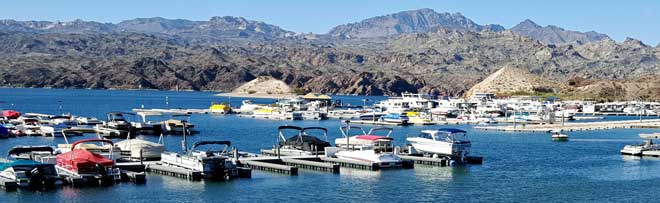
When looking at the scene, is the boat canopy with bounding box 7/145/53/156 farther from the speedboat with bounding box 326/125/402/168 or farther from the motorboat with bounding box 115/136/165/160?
the speedboat with bounding box 326/125/402/168

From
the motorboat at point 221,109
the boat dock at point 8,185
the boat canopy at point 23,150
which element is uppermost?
the motorboat at point 221,109

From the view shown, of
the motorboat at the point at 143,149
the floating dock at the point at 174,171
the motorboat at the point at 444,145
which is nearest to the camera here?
the floating dock at the point at 174,171

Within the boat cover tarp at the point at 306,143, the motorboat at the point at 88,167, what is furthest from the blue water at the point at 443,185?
the boat cover tarp at the point at 306,143

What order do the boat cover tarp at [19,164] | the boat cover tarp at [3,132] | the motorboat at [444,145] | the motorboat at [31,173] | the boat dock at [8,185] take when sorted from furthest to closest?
1. the boat cover tarp at [3,132]
2. the motorboat at [444,145]
3. the boat cover tarp at [19,164]
4. the motorboat at [31,173]
5. the boat dock at [8,185]

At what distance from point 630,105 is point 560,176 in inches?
5018

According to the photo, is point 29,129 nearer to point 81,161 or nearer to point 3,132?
point 3,132

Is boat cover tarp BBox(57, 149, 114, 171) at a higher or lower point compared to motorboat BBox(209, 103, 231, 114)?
lower

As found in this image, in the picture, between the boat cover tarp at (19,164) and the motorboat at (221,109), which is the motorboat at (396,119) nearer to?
the motorboat at (221,109)

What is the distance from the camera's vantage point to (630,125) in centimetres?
11944

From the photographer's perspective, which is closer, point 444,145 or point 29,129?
point 444,145

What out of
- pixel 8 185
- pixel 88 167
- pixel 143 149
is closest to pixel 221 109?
pixel 143 149

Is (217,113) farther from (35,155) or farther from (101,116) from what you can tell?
(35,155)

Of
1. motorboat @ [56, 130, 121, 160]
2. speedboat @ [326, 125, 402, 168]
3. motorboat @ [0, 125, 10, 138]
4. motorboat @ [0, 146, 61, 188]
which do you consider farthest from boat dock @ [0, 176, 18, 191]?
motorboat @ [0, 125, 10, 138]

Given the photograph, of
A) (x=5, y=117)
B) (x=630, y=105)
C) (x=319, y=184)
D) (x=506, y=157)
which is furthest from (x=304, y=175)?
(x=630, y=105)
